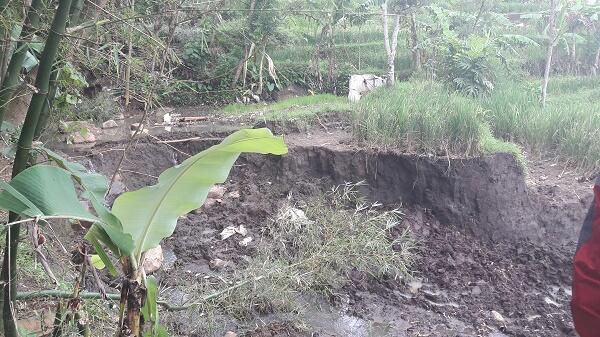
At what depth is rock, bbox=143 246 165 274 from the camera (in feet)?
12.4

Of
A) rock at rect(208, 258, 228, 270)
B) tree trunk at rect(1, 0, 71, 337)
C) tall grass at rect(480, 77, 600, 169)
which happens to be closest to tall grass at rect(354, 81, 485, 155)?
tall grass at rect(480, 77, 600, 169)

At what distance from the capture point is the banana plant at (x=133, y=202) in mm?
1318

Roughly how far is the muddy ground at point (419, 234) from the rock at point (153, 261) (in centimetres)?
8

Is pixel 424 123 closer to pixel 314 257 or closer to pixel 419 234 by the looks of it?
pixel 419 234

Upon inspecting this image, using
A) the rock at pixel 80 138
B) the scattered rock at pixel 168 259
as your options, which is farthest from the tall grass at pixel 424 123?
the rock at pixel 80 138

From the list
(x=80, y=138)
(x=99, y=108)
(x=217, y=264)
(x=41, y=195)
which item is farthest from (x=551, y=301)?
(x=99, y=108)

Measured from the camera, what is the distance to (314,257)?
3.96 meters

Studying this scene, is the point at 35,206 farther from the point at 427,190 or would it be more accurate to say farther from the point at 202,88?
the point at 202,88

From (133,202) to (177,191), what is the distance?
15 centimetres

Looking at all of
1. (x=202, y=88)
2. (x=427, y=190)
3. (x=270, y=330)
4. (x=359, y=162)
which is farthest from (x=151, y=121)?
(x=270, y=330)

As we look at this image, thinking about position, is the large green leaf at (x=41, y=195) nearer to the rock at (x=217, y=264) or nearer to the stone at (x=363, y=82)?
the rock at (x=217, y=264)

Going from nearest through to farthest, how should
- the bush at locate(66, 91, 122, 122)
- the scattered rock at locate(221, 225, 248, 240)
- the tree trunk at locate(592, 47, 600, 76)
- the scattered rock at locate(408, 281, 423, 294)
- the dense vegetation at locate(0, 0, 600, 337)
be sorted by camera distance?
the dense vegetation at locate(0, 0, 600, 337)
the scattered rock at locate(408, 281, 423, 294)
the scattered rock at locate(221, 225, 248, 240)
the bush at locate(66, 91, 122, 122)
the tree trunk at locate(592, 47, 600, 76)

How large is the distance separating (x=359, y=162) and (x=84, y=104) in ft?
11.1

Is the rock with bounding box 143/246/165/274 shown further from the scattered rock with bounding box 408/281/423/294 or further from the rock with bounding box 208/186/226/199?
the scattered rock with bounding box 408/281/423/294
